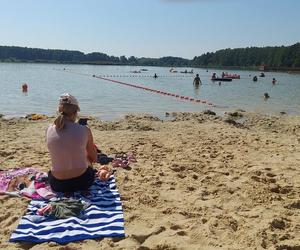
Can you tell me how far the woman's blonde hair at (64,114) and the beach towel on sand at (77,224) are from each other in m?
0.96

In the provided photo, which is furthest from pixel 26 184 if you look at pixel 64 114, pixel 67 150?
pixel 64 114

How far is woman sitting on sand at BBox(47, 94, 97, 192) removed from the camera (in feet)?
17.3

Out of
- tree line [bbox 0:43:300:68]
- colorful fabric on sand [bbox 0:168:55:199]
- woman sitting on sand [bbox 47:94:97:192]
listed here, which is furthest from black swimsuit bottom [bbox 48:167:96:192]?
tree line [bbox 0:43:300:68]

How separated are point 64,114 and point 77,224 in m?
1.58

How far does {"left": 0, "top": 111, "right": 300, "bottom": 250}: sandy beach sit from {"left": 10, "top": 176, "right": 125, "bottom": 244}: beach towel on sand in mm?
103

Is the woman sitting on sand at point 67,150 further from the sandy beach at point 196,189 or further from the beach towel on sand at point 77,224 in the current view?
the sandy beach at point 196,189

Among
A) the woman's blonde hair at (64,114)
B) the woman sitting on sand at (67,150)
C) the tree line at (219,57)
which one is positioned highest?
the woman's blonde hair at (64,114)

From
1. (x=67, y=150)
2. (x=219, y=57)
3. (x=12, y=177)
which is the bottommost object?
(x=219, y=57)

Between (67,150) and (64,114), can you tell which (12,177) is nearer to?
(67,150)

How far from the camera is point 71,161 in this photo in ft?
17.4

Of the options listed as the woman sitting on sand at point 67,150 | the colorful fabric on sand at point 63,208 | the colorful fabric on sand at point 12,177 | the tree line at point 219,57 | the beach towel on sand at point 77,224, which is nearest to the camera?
the beach towel on sand at point 77,224

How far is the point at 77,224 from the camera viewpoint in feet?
14.6

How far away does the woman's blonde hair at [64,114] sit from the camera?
5.29 meters

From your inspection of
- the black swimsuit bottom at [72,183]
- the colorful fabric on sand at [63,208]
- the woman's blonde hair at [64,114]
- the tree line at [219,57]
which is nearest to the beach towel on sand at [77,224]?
the colorful fabric on sand at [63,208]
